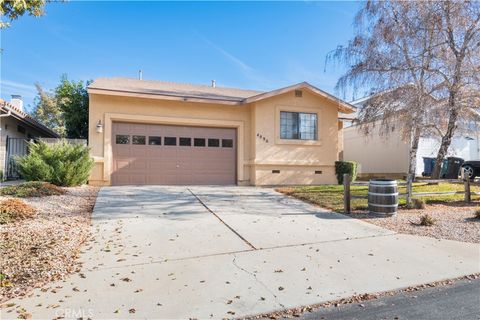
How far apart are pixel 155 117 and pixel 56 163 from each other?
13.7 ft

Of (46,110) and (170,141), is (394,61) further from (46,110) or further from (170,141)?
(46,110)

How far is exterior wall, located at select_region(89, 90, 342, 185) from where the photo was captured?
12.8m

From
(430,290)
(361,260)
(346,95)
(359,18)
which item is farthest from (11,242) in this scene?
(359,18)

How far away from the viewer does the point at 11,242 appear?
498cm

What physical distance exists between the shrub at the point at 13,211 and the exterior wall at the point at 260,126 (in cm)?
572

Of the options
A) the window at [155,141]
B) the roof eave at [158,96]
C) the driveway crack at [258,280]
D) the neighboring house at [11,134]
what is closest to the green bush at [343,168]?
the roof eave at [158,96]

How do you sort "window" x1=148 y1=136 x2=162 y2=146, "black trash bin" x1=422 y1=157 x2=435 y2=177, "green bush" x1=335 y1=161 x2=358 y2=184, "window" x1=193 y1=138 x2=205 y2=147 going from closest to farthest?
"window" x1=148 y1=136 x2=162 y2=146 → "window" x1=193 y1=138 x2=205 y2=147 → "green bush" x1=335 y1=161 x2=358 y2=184 → "black trash bin" x1=422 y1=157 x2=435 y2=177

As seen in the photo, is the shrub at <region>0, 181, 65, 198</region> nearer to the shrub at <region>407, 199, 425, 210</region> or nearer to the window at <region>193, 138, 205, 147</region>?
the window at <region>193, 138, 205, 147</region>

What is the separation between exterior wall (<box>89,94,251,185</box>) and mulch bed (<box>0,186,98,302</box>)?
4.66 meters

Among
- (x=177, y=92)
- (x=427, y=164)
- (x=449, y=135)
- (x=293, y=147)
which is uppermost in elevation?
(x=177, y=92)

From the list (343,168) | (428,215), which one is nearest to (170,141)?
(343,168)

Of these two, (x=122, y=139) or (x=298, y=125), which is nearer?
(x=122, y=139)

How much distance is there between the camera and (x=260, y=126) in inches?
547

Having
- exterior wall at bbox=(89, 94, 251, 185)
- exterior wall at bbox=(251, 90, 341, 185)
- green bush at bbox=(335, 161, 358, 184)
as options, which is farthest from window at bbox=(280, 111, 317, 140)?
green bush at bbox=(335, 161, 358, 184)
